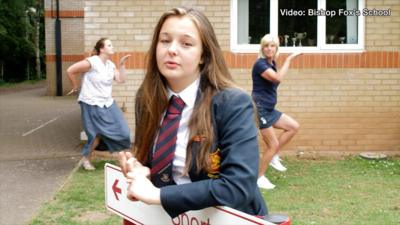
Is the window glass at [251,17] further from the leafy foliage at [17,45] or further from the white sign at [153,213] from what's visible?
the leafy foliage at [17,45]

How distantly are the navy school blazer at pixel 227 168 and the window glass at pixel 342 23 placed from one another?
7150 mm

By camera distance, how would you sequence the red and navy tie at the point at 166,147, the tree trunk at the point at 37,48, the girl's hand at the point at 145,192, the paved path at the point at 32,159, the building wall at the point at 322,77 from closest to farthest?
the girl's hand at the point at 145,192, the red and navy tie at the point at 166,147, the paved path at the point at 32,159, the building wall at the point at 322,77, the tree trunk at the point at 37,48

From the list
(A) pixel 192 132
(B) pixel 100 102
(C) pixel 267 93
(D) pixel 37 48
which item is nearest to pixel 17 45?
(D) pixel 37 48

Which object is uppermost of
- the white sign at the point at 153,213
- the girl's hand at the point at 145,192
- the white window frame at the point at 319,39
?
the white window frame at the point at 319,39

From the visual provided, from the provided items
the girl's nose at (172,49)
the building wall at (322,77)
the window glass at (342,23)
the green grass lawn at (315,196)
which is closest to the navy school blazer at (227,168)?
the girl's nose at (172,49)

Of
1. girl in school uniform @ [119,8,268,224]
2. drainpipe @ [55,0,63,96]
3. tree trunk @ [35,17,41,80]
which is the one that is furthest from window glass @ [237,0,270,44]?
tree trunk @ [35,17,41,80]

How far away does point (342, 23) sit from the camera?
28.7 feet

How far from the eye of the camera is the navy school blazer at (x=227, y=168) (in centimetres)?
176

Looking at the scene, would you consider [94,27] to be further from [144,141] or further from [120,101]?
[144,141]

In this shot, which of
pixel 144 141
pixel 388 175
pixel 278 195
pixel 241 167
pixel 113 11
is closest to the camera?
pixel 241 167

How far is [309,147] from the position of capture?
8.64 metres

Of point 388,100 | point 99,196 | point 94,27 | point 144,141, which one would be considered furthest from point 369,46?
point 144,141

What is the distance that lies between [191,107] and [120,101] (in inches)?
266

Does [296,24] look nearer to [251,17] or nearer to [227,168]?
[251,17]
